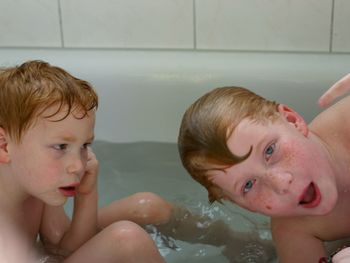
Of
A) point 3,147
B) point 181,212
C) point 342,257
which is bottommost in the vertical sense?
point 181,212

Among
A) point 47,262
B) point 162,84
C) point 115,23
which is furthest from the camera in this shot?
point 115,23

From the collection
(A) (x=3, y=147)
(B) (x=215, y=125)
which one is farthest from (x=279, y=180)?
(A) (x=3, y=147)

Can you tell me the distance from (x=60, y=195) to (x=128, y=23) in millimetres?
752

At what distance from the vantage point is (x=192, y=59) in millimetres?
1531

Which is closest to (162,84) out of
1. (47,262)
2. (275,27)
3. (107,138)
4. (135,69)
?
(135,69)

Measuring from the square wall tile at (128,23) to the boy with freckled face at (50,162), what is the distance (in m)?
0.63

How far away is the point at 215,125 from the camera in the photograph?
93 cm

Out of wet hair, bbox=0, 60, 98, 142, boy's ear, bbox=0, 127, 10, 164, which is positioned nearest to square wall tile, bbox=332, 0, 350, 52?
wet hair, bbox=0, 60, 98, 142

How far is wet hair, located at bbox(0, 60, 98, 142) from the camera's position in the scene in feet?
2.97

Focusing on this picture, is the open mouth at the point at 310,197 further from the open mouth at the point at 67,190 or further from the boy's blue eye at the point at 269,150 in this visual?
the open mouth at the point at 67,190

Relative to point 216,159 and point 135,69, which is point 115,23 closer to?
point 135,69

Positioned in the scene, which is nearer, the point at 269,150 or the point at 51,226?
the point at 269,150

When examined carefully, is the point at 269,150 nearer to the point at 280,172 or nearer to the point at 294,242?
the point at 280,172

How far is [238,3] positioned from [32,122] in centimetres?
76
